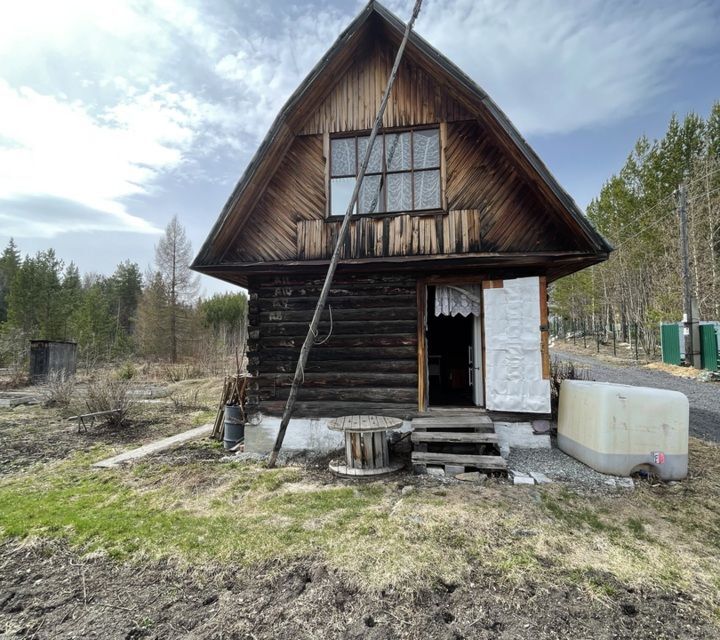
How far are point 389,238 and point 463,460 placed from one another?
3.81m

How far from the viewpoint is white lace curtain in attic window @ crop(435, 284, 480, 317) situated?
700 cm

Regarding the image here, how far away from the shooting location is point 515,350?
259 inches

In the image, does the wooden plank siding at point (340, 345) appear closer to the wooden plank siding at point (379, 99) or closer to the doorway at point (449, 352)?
the wooden plank siding at point (379, 99)

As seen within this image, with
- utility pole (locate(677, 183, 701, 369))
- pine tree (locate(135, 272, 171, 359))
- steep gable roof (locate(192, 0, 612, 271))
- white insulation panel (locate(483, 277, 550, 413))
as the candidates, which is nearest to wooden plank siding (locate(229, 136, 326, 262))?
steep gable roof (locate(192, 0, 612, 271))

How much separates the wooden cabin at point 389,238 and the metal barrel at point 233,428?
81 centimetres

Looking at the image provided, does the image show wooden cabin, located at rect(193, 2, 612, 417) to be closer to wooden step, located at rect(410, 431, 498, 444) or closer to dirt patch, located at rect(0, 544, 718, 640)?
wooden step, located at rect(410, 431, 498, 444)

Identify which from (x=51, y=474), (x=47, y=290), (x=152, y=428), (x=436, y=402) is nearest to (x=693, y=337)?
(x=436, y=402)

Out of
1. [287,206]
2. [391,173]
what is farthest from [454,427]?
[287,206]

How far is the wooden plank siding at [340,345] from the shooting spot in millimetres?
6953

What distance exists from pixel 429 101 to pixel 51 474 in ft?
29.6

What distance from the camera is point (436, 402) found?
8344 mm

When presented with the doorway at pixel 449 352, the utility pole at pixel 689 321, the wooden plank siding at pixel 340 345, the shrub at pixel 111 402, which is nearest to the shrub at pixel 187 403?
the shrub at pixel 111 402

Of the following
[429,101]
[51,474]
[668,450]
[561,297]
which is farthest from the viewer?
[561,297]

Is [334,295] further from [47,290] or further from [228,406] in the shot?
[47,290]
